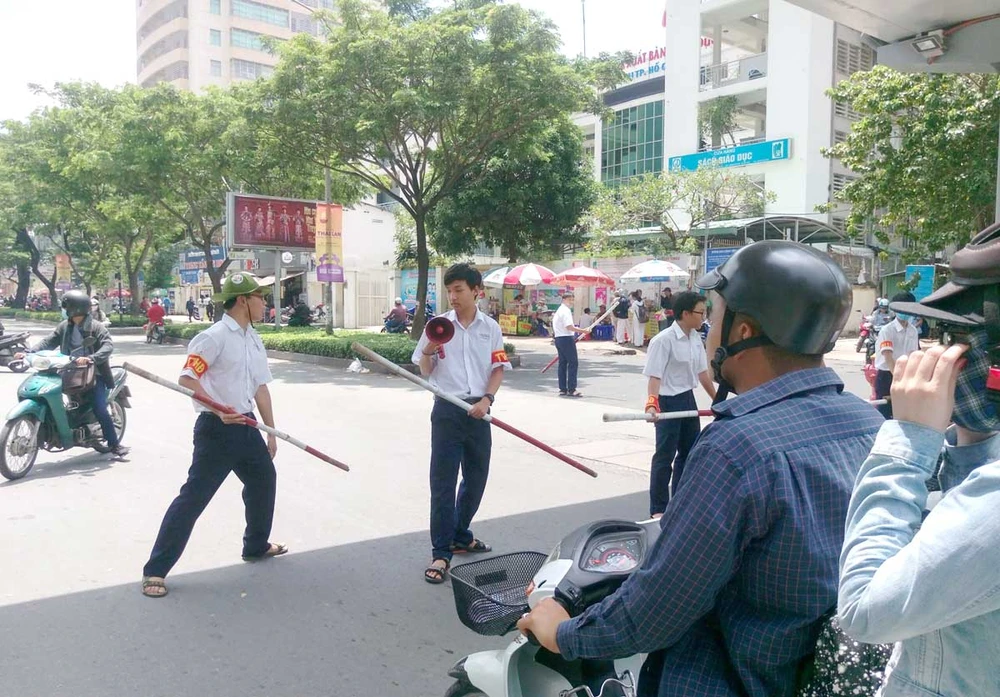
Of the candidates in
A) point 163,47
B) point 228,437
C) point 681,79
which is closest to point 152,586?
point 228,437

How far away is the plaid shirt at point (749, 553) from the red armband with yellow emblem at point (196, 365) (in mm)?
3544

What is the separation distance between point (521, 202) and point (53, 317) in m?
27.3

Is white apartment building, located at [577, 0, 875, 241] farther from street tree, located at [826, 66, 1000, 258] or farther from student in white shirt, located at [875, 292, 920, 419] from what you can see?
student in white shirt, located at [875, 292, 920, 419]

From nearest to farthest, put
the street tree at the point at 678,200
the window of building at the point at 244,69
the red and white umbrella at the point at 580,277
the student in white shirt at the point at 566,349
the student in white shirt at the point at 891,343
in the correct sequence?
the student in white shirt at the point at 891,343, the student in white shirt at the point at 566,349, the red and white umbrella at the point at 580,277, the street tree at the point at 678,200, the window of building at the point at 244,69

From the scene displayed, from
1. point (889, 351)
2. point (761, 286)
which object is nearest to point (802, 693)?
point (761, 286)

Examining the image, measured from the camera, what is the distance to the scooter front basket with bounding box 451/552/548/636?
2.06 metres

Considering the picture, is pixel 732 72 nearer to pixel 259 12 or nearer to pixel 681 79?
pixel 681 79

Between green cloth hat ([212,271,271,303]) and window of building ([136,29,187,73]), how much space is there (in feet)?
209

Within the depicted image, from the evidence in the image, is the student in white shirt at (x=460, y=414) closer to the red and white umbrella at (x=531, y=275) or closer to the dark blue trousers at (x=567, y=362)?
the dark blue trousers at (x=567, y=362)

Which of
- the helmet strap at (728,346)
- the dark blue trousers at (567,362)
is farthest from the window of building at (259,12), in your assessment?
the helmet strap at (728,346)

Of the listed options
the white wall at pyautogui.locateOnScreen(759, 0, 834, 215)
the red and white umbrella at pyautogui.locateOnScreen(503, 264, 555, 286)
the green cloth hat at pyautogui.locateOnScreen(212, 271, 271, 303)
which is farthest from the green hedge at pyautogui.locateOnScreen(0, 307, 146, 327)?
the green cloth hat at pyautogui.locateOnScreen(212, 271, 271, 303)

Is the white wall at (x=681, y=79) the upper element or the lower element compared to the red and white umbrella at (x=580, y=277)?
upper

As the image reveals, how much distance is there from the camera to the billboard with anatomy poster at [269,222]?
2169 cm

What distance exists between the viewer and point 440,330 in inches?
181
